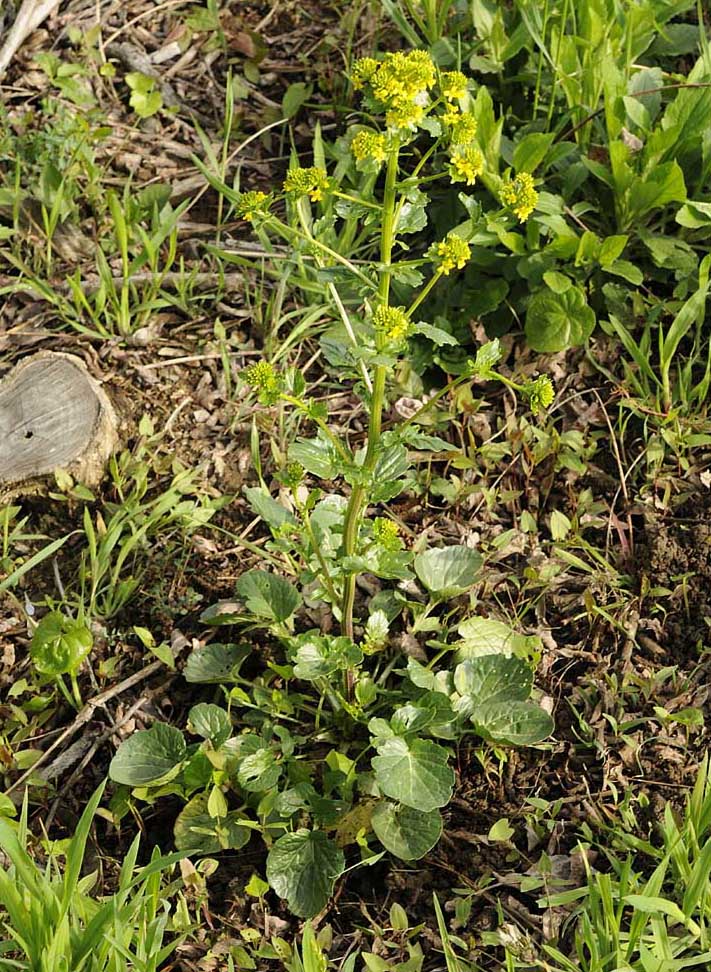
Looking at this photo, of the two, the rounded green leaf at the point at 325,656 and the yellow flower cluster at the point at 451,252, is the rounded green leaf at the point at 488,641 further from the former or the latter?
the yellow flower cluster at the point at 451,252

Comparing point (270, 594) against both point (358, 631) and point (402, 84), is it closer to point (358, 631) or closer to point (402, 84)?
point (358, 631)

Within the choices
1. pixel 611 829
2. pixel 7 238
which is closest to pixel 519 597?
pixel 611 829

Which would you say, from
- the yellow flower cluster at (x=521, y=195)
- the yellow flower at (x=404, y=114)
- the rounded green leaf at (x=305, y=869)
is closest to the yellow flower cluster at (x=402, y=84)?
the yellow flower at (x=404, y=114)

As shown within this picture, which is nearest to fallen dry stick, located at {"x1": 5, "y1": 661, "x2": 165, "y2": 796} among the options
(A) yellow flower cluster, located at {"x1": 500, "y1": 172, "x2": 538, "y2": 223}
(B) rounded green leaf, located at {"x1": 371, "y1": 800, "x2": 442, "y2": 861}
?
(B) rounded green leaf, located at {"x1": 371, "y1": 800, "x2": 442, "y2": 861}

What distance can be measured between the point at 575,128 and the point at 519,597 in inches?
49.0

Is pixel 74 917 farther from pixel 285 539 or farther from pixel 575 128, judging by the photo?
pixel 575 128

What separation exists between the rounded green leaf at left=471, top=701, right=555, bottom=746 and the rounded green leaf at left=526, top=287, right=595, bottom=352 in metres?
0.98

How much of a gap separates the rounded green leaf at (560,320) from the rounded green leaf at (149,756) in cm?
133

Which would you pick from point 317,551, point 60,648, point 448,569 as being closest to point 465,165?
point 317,551

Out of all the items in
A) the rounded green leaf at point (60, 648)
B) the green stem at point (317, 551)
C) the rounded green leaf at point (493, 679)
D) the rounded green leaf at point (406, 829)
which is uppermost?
the green stem at point (317, 551)

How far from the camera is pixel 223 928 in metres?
2.03

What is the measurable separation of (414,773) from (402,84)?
47.6 inches

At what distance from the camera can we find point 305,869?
2.01 m

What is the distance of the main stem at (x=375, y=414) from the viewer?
1.75 metres
